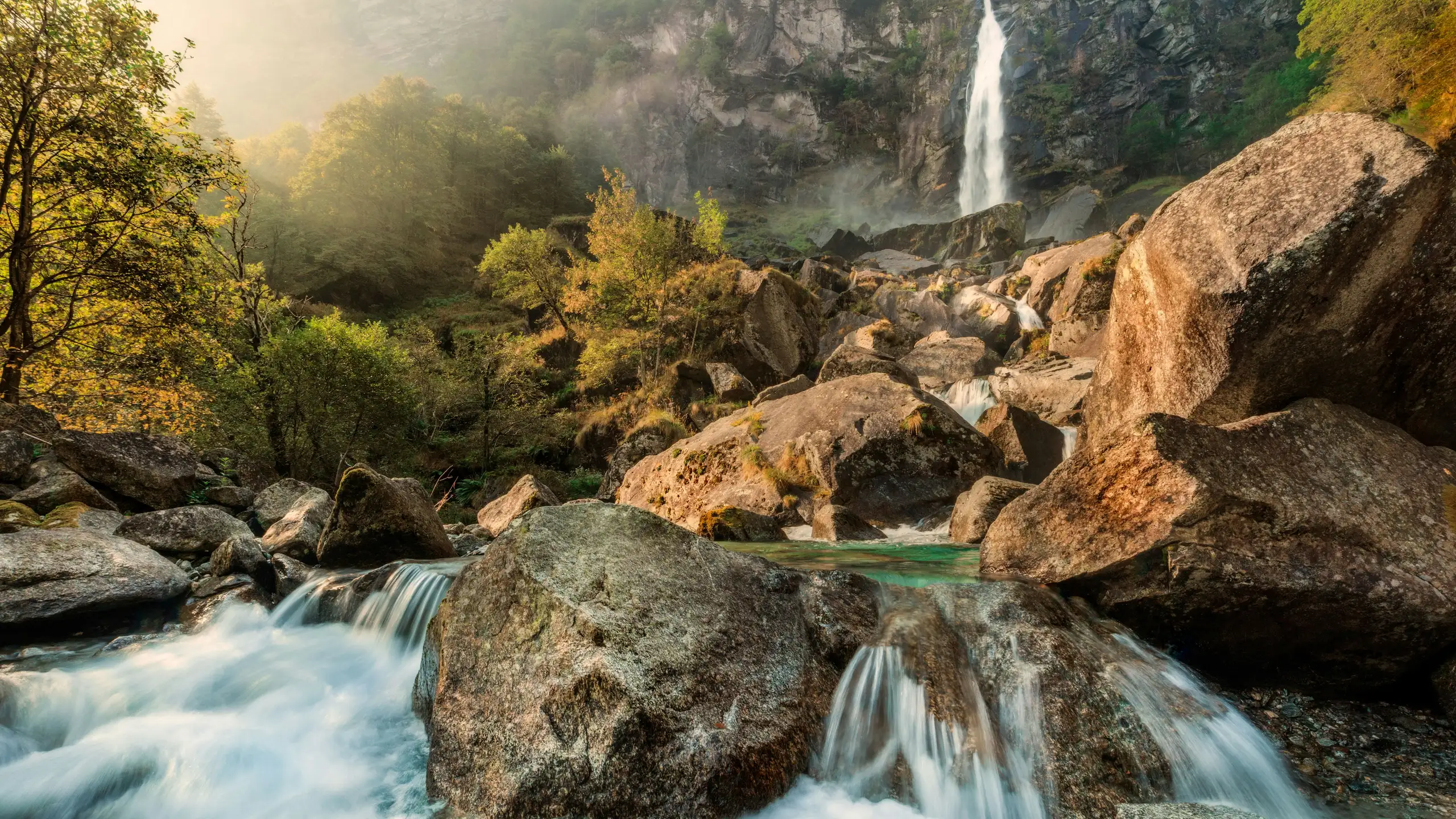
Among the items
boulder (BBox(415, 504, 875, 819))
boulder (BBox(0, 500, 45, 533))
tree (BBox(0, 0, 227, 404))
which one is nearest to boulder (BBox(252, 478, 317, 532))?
boulder (BBox(0, 500, 45, 533))

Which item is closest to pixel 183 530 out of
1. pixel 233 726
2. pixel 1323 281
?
pixel 233 726

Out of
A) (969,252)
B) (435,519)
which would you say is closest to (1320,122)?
(435,519)

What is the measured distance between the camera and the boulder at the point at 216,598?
24.4 feet

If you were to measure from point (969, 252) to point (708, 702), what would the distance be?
60204mm

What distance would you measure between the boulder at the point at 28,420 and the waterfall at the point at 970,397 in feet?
68.1

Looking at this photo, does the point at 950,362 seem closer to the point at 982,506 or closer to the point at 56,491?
the point at 982,506

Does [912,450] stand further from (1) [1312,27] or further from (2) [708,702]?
(1) [1312,27]

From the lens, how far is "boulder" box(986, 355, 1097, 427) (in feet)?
56.3

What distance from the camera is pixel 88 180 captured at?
35.0ft

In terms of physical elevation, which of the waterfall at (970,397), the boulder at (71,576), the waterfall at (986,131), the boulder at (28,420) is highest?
the waterfall at (986,131)

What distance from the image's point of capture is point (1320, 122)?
6.66 m

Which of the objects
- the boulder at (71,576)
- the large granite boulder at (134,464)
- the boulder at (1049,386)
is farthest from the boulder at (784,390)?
the boulder at (71,576)

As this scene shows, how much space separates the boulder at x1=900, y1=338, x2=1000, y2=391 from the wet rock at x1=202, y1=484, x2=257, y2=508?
19.8 m

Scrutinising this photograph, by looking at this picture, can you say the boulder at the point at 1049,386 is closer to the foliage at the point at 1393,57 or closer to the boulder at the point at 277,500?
the foliage at the point at 1393,57
